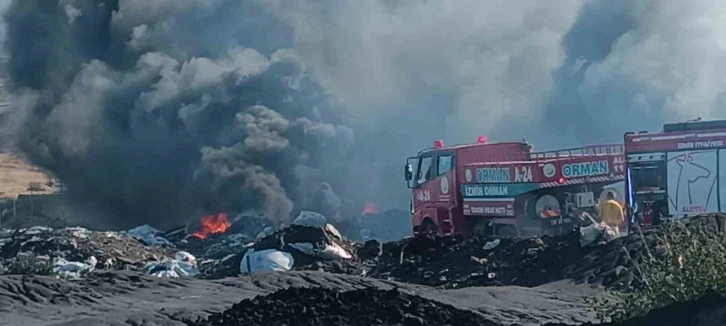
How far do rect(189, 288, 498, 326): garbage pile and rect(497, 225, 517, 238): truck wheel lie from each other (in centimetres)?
1185

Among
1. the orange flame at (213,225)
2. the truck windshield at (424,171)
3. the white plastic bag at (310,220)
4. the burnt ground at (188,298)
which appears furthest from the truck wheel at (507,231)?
the orange flame at (213,225)

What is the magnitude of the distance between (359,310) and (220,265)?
13.6 meters

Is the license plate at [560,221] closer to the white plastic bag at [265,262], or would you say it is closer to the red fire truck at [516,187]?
the red fire truck at [516,187]

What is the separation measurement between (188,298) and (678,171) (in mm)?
10558

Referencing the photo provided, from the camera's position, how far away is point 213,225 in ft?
127

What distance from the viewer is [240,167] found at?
1647 inches

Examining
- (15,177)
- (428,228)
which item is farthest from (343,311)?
(15,177)

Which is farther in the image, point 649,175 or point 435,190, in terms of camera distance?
point 435,190

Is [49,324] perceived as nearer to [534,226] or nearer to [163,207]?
[534,226]

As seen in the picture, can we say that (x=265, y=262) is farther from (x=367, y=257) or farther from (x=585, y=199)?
(x=585, y=199)

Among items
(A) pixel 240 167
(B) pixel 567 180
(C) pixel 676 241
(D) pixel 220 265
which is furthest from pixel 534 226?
(A) pixel 240 167

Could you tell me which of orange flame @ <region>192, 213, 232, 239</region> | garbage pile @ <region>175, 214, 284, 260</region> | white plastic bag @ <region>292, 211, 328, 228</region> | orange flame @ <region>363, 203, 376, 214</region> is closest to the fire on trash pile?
garbage pile @ <region>175, 214, 284, 260</region>

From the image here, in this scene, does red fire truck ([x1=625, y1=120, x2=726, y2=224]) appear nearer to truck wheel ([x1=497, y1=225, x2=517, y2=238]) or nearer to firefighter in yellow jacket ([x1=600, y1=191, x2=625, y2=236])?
firefighter in yellow jacket ([x1=600, y1=191, x2=625, y2=236])

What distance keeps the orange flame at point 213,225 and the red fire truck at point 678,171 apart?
16863 mm
